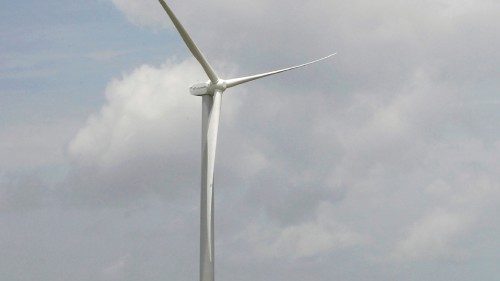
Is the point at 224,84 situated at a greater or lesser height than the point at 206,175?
greater

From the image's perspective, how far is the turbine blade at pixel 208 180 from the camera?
98.1 m

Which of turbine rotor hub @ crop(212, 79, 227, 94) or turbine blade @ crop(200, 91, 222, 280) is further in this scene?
turbine rotor hub @ crop(212, 79, 227, 94)

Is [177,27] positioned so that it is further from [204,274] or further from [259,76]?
[204,274]

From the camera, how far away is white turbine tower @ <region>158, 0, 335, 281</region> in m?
97.8

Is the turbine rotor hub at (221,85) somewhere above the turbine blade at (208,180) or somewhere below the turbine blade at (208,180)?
above

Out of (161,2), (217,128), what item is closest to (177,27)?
(161,2)

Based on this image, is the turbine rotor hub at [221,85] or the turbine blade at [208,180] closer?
the turbine blade at [208,180]

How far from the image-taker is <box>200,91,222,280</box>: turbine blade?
322 ft

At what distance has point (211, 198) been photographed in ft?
320

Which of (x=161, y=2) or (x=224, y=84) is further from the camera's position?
(x=224, y=84)

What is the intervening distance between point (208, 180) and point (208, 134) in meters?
3.89

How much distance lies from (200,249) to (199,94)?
11.6m

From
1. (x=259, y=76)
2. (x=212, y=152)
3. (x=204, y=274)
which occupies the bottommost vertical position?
(x=204, y=274)

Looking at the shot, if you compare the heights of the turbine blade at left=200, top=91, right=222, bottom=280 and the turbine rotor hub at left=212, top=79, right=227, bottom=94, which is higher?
the turbine rotor hub at left=212, top=79, right=227, bottom=94
